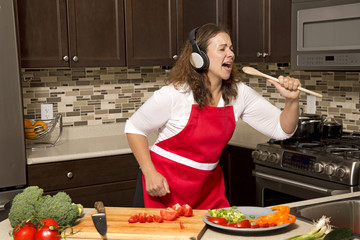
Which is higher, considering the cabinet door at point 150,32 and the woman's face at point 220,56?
the cabinet door at point 150,32

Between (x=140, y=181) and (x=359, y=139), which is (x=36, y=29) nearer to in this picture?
(x=140, y=181)

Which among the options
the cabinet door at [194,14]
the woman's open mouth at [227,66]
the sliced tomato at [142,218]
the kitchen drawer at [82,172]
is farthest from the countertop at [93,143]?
the sliced tomato at [142,218]

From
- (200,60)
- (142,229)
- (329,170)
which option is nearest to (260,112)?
(200,60)

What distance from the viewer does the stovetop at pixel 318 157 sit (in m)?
2.77

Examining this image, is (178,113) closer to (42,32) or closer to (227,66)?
(227,66)

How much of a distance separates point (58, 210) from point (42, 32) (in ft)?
6.33

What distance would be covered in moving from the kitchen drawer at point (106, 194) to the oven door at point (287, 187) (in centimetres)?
84

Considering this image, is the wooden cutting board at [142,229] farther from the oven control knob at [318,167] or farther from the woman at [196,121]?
the oven control knob at [318,167]

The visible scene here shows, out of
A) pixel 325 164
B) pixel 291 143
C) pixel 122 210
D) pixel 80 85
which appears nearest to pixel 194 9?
pixel 80 85

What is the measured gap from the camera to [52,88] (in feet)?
12.5

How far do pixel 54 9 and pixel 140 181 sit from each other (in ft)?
4.87

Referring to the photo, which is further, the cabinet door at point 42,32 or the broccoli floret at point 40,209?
the cabinet door at point 42,32

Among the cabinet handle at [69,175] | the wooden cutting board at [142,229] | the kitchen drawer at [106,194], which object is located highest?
the wooden cutting board at [142,229]

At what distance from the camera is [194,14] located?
3.88 m
